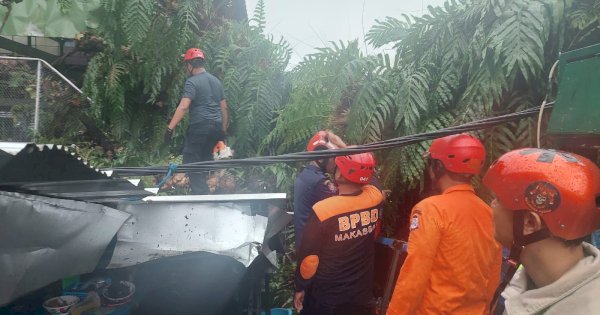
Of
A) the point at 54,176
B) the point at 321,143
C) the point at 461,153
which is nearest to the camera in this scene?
the point at 54,176

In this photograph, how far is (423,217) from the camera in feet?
9.80

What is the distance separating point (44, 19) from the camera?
977 cm

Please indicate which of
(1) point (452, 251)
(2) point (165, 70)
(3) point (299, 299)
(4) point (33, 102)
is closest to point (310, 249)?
(3) point (299, 299)

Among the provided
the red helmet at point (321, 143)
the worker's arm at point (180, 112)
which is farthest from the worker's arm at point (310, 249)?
the worker's arm at point (180, 112)

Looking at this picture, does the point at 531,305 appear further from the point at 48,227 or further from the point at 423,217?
the point at 48,227

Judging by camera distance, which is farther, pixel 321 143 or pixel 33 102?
pixel 33 102

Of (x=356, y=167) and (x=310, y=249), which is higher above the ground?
(x=356, y=167)

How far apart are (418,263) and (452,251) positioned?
0.25 m

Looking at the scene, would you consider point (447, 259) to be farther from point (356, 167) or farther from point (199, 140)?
point (199, 140)

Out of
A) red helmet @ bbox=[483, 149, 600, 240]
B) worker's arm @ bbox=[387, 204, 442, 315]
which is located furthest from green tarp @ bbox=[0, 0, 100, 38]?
red helmet @ bbox=[483, 149, 600, 240]

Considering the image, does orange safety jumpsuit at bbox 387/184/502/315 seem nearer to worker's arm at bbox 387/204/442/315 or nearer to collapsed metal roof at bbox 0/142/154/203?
worker's arm at bbox 387/204/442/315

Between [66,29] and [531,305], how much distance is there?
32.2 feet

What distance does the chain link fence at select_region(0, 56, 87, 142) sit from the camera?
793cm

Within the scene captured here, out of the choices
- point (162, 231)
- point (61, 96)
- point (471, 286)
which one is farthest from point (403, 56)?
point (61, 96)
